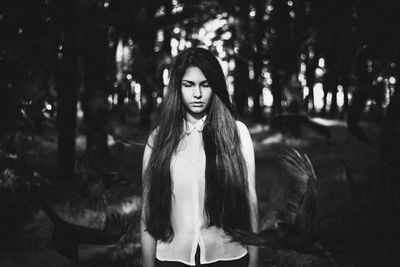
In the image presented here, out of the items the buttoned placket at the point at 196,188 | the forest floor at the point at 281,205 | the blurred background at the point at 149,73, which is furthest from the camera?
the forest floor at the point at 281,205

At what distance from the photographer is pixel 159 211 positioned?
70.1 inches

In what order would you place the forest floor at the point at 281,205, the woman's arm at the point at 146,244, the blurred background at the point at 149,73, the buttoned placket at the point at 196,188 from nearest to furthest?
the buttoned placket at the point at 196,188, the woman's arm at the point at 146,244, the blurred background at the point at 149,73, the forest floor at the point at 281,205

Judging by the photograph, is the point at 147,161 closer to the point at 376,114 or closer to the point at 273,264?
the point at 376,114

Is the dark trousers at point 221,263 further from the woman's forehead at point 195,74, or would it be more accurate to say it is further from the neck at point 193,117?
the woman's forehead at point 195,74

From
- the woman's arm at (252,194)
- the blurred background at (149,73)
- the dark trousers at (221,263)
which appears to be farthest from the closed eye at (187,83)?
the dark trousers at (221,263)

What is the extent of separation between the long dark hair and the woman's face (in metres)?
0.02

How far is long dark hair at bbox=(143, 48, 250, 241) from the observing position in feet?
5.82

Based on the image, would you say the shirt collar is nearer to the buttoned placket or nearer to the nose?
the buttoned placket

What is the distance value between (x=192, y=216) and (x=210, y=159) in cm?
23

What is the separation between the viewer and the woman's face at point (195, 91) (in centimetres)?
181

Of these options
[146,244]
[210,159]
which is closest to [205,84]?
[210,159]

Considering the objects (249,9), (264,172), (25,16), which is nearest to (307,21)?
(249,9)

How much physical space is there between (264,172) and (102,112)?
5.46 metres

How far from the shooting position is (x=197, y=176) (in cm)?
179
